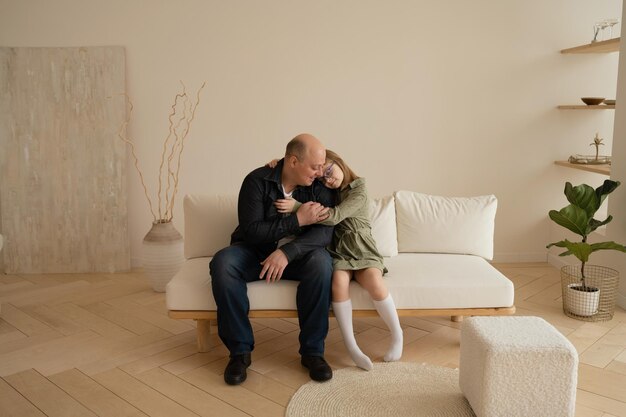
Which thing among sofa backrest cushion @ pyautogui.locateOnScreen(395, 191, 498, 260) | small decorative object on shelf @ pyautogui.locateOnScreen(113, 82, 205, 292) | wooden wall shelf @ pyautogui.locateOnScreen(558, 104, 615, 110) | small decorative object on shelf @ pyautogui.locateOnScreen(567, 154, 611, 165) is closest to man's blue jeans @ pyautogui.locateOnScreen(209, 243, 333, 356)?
sofa backrest cushion @ pyautogui.locateOnScreen(395, 191, 498, 260)

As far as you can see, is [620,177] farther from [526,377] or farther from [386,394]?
[386,394]

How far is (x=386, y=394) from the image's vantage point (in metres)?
2.71

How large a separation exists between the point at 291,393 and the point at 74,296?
198 centimetres

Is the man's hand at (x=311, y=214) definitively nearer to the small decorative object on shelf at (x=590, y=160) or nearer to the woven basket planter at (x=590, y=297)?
the woven basket planter at (x=590, y=297)

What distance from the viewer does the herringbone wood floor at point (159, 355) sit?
266cm

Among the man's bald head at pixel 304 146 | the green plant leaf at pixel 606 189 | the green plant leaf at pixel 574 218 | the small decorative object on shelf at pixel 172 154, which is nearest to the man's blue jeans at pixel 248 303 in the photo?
the man's bald head at pixel 304 146

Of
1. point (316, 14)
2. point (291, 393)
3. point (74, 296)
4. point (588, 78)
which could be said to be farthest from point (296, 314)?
point (588, 78)

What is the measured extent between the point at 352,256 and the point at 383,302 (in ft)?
0.87

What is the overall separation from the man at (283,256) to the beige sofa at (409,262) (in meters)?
0.09

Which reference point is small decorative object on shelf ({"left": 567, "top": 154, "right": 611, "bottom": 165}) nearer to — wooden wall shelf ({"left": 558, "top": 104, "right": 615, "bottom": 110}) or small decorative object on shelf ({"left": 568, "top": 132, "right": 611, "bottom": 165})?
small decorative object on shelf ({"left": 568, "top": 132, "right": 611, "bottom": 165})

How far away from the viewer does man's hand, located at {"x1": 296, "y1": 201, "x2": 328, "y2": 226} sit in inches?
119

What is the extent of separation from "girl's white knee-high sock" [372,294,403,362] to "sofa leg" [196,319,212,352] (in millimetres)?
836

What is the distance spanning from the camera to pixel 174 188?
472cm

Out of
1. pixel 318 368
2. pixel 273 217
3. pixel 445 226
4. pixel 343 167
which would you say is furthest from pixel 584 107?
pixel 318 368
